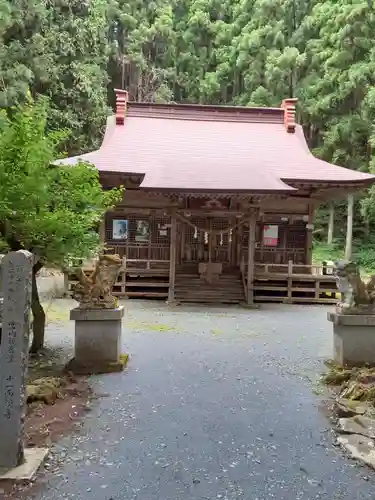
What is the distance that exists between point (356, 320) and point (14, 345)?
4.78 metres

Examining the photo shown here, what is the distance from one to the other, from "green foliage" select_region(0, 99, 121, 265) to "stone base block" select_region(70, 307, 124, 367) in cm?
85

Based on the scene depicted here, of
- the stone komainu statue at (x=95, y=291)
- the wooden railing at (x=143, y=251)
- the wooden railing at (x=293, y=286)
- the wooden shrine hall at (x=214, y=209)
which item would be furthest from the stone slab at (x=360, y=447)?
the wooden railing at (x=143, y=251)

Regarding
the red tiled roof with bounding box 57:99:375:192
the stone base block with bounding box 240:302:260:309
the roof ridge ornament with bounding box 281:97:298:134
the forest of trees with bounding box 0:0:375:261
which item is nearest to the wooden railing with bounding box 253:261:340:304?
the stone base block with bounding box 240:302:260:309

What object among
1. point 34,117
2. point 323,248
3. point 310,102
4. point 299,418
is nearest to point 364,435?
point 299,418

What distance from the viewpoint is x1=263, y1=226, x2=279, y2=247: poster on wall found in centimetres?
1470

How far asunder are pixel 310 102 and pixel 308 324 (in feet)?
58.0

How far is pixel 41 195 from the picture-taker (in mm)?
5738

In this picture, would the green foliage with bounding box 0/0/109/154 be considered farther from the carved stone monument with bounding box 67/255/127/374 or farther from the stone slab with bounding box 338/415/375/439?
the stone slab with bounding box 338/415/375/439

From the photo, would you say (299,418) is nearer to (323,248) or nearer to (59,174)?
(59,174)

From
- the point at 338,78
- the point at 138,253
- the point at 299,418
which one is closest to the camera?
the point at 299,418

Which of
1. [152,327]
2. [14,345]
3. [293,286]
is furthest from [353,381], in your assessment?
[293,286]

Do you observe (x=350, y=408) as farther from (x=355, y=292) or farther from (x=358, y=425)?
(x=355, y=292)

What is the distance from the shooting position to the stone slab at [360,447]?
4.04 meters

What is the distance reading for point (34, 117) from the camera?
6.00 meters
